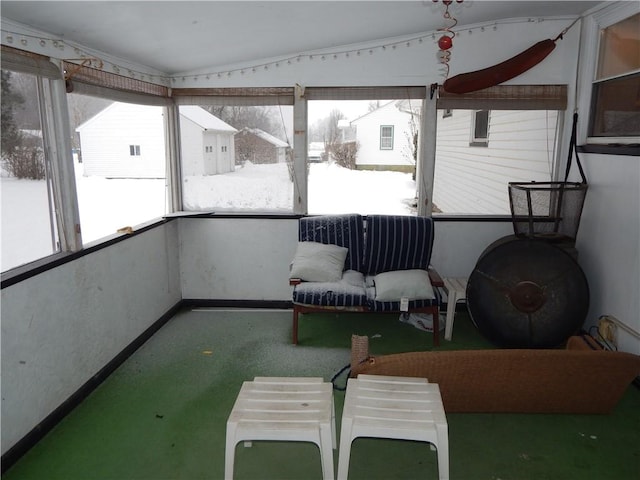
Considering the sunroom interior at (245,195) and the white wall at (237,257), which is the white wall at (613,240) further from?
the white wall at (237,257)

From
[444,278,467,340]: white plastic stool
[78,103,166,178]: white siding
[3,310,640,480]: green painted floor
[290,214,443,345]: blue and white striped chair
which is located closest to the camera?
[3,310,640,480]: green painted floor

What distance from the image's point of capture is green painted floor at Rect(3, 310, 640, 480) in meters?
2.42

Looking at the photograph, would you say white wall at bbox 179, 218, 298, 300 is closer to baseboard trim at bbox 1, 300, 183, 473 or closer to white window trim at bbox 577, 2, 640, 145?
baseboard trim at bbox 1, 300, 183, 473

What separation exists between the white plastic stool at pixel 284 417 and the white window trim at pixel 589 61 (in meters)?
3.00

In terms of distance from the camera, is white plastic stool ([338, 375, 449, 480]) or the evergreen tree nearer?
white plastic stool ([338, 375, 449, 480])

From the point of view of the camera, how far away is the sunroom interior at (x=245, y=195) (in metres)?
2.56

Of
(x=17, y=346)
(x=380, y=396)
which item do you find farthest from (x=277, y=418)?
(x=17, y=346)

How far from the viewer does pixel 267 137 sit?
4.48 m

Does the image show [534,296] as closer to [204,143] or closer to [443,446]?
[443,446]

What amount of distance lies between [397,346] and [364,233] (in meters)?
1.02

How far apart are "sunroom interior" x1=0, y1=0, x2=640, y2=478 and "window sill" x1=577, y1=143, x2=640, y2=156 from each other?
0.02 m

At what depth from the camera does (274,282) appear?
4.70 metres

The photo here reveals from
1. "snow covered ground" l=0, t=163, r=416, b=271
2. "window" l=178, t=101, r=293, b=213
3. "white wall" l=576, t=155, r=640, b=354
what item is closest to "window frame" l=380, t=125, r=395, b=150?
"snow covered ground" l=0, t=163, r=416, b=271

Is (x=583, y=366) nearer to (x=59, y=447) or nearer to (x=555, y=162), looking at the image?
(x=555, y=162)
